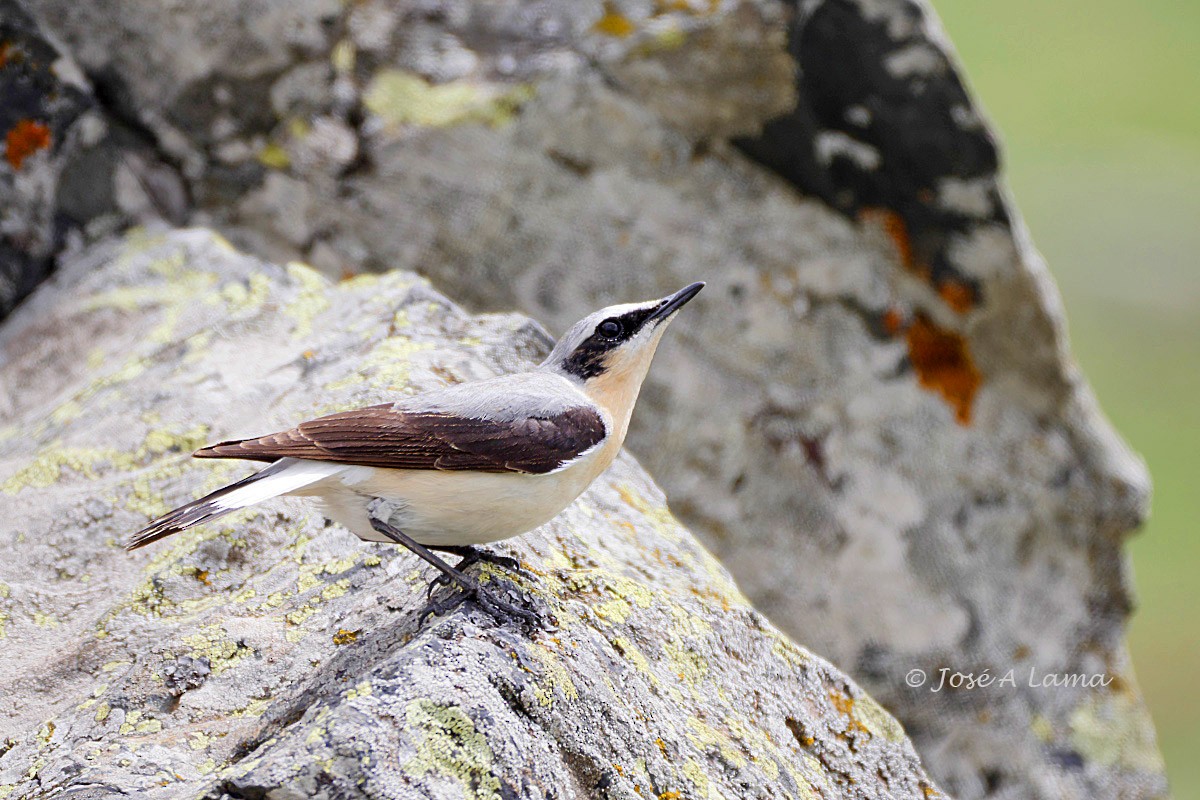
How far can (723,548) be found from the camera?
7.81 m

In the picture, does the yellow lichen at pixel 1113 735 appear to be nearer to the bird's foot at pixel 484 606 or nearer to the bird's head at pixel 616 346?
the bird's head at pixel 616 346

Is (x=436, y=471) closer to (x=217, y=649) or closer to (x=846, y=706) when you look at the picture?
(x=217, y=649)

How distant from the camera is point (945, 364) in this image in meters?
8.04

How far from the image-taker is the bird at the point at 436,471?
379cm

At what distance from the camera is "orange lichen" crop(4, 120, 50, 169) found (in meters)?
7.32

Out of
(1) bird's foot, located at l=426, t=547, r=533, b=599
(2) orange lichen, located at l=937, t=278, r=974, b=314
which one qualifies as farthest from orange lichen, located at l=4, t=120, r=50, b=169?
(2) orange lichen, located at l=937, t=278, r=974, b=314

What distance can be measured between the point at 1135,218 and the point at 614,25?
16947 millimetres

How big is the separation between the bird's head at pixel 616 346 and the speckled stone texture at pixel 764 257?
3.16m

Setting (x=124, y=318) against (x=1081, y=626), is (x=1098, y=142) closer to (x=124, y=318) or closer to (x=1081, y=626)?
(x=1081, y=626)

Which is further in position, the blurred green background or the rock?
the blurred green background

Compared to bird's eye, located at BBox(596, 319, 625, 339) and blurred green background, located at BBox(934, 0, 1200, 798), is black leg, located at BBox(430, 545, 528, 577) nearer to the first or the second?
bird's eye, located at BBox(596, 319, 625, 339)

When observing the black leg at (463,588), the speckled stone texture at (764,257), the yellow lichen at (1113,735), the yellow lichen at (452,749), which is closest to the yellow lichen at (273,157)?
the speckled stone texture at (764,257)

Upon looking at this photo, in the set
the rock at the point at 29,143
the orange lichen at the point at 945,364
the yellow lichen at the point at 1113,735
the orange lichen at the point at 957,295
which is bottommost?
the yellow lichen at the point at 1113,735

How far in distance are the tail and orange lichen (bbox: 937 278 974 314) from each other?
215 inches
